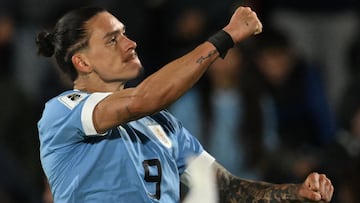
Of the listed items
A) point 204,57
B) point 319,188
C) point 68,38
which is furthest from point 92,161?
point 319,188

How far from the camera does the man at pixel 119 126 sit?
178 inches

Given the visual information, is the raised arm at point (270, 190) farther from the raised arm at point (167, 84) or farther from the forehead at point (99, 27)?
the forehead at point (99, 27)

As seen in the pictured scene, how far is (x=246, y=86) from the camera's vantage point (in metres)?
7.42

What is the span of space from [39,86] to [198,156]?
3173 mm

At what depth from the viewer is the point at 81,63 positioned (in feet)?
16.6

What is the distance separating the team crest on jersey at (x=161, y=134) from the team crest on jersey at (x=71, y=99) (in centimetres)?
40

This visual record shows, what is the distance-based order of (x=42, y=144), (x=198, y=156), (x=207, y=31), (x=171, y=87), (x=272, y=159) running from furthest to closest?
(x=207, y=31) < (x=272, y=159) < (x=198, y=156) < (x=42, y=144) < (x=171, y=87)

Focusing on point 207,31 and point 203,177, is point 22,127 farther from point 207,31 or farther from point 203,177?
point 203,177

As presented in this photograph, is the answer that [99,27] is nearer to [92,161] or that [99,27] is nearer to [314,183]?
[92,161]

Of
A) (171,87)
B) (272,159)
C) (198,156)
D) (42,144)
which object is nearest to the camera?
(171,87)

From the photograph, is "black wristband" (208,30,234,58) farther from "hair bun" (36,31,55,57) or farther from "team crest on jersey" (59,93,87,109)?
"hair bun" (36,31,55,57)

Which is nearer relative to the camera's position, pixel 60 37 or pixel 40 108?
pixel 60 37

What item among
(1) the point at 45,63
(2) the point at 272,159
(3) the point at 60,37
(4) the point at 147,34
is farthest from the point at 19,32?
(3) the point at 60,37

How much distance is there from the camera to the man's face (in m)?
4.98
